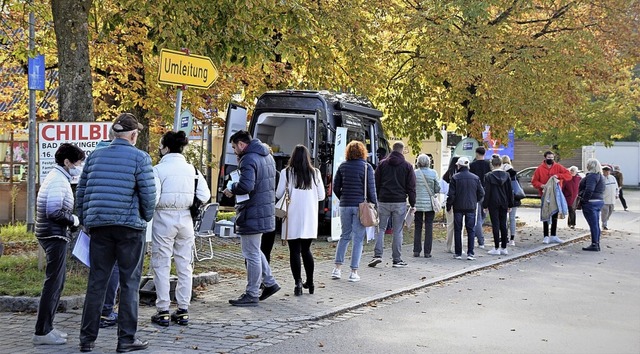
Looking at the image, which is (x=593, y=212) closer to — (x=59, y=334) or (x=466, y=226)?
(x=466, y=226)

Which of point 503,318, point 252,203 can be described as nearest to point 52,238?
point 252,203

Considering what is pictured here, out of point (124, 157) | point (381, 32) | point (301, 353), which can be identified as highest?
point (381, 32)

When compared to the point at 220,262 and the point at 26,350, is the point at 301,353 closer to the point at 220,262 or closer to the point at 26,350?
the point at 26,350

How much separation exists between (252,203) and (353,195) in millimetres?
2668

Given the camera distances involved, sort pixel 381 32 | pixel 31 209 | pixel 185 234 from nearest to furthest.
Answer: pixel 185 234, pixel 31 209, pixel 381 32

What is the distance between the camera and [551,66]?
905 inches

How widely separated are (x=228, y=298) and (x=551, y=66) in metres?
14.8

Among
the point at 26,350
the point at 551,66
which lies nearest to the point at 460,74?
the point at 551,66

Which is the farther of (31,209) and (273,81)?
(273,81)

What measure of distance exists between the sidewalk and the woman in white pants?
238 mm

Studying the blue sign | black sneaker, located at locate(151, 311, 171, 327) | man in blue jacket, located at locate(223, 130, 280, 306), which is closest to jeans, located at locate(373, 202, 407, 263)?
man in blue jacket, located at locate(223, 130, 280, 306)

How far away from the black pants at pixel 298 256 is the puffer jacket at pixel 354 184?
1637mm

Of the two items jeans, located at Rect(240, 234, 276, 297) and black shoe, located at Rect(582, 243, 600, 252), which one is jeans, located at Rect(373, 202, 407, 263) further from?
black shoe, located at Rect(582, 243, 600, 252)

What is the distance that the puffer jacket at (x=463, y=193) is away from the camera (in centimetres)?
1530
